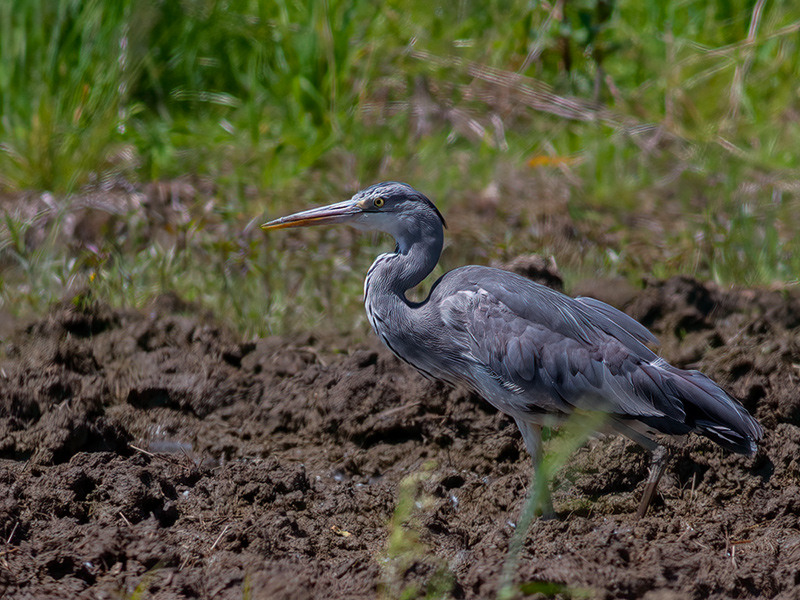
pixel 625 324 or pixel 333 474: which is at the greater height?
pixel 625 324

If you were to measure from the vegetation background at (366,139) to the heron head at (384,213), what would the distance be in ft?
3.23

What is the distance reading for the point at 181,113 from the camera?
23.8 feet

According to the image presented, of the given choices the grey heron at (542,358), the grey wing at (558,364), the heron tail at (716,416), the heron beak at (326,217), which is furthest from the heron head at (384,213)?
the heron tail at (716,416)

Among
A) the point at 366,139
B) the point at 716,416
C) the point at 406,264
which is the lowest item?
the point at 366,139

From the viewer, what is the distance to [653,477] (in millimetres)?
3668

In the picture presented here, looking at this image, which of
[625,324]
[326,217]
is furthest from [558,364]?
[326,217]

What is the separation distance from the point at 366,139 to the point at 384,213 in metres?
2.91

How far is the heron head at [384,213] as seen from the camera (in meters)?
4.13

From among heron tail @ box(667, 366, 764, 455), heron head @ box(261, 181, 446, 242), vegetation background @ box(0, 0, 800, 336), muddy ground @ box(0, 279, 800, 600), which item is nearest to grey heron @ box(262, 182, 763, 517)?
heron tail @ box(667, 366, 764, 455)

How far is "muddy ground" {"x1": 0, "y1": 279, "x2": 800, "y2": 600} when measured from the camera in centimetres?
305

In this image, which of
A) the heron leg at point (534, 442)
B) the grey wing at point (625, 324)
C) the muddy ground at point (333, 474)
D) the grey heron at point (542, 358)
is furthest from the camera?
the grey wing at point (625, 324)

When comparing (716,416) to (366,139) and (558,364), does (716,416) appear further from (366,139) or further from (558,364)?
(366,139)

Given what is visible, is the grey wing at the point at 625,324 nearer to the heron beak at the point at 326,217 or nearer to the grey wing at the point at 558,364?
the grey wing at the point at 558,364

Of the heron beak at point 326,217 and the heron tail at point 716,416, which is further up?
the heron beak at point 326,217
